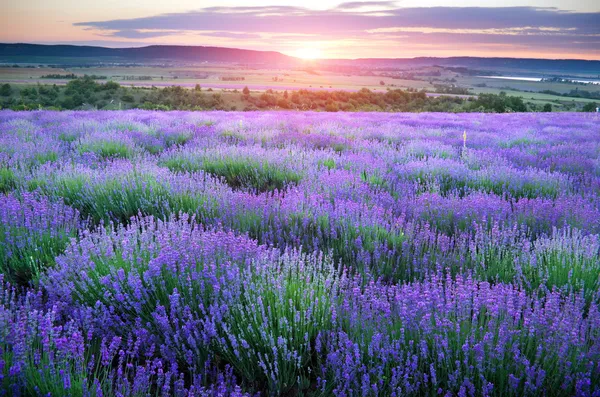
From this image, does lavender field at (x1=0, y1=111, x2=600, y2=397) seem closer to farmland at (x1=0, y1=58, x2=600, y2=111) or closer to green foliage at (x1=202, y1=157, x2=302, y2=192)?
green foliage at (x1=202, y1=157, x2=302, y2=192)

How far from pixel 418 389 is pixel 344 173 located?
11.2 ft

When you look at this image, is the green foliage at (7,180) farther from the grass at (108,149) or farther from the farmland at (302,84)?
the farmland at (302,84)

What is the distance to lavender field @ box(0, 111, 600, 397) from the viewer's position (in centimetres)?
183

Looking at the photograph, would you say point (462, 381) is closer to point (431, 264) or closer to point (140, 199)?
point (431, 264)

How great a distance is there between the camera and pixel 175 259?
2479 millimetres

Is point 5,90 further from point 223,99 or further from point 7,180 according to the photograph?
point 7,180

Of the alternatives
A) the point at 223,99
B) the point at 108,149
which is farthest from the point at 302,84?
the point at 108,149

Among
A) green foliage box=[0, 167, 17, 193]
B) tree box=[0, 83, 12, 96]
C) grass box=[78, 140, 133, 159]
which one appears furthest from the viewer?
tree box=[0, 83, 12, 96]

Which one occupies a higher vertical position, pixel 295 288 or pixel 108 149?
pixel 108 149

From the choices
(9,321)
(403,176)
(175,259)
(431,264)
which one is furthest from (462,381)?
(403,176)

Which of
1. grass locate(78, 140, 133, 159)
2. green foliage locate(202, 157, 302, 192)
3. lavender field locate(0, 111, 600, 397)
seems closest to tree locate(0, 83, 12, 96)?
grass locate(78, 140, 133, 159)

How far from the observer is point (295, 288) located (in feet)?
7.70

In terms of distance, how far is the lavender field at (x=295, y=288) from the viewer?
1826mm

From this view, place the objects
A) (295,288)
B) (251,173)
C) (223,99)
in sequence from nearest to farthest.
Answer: (295,288), (251,173), (223,99)
